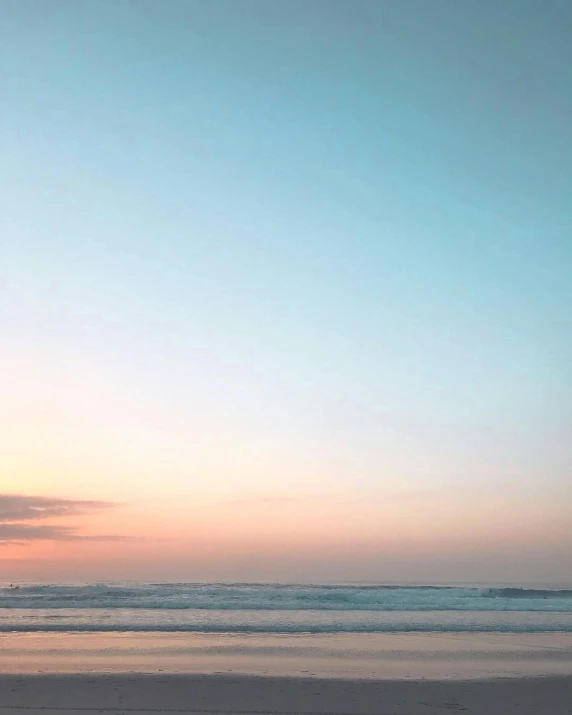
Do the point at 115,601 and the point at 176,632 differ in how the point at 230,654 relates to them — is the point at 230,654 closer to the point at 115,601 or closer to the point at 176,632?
the point at 176,632

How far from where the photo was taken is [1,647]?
18.0 metres

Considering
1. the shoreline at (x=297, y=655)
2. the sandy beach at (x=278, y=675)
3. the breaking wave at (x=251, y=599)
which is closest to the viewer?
the sandy beach at (x=278, y=675)

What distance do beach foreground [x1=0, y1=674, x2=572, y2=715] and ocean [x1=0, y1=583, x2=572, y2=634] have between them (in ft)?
28.5

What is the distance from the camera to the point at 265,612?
96.0 feet

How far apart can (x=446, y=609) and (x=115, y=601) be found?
1716 centimetres

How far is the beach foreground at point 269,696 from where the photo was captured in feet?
39.3

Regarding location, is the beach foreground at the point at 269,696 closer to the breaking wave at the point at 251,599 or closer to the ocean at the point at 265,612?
the ocean at the point at 265,612

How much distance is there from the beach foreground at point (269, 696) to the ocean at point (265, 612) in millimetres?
8680

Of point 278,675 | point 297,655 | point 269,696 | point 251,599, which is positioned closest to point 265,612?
point 251,599

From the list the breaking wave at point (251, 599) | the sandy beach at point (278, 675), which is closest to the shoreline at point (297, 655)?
the sandy beach at point (278, 675)

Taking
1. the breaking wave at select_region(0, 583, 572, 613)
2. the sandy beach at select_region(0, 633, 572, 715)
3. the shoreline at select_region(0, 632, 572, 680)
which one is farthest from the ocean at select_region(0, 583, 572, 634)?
the sandy beach at select_region(0, 633, 572, 715)

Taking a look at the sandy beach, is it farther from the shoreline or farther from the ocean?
the ocean

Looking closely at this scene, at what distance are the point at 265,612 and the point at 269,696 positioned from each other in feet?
56.0

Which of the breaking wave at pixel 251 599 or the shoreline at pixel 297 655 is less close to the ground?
the shoreline at pixel 297 655
